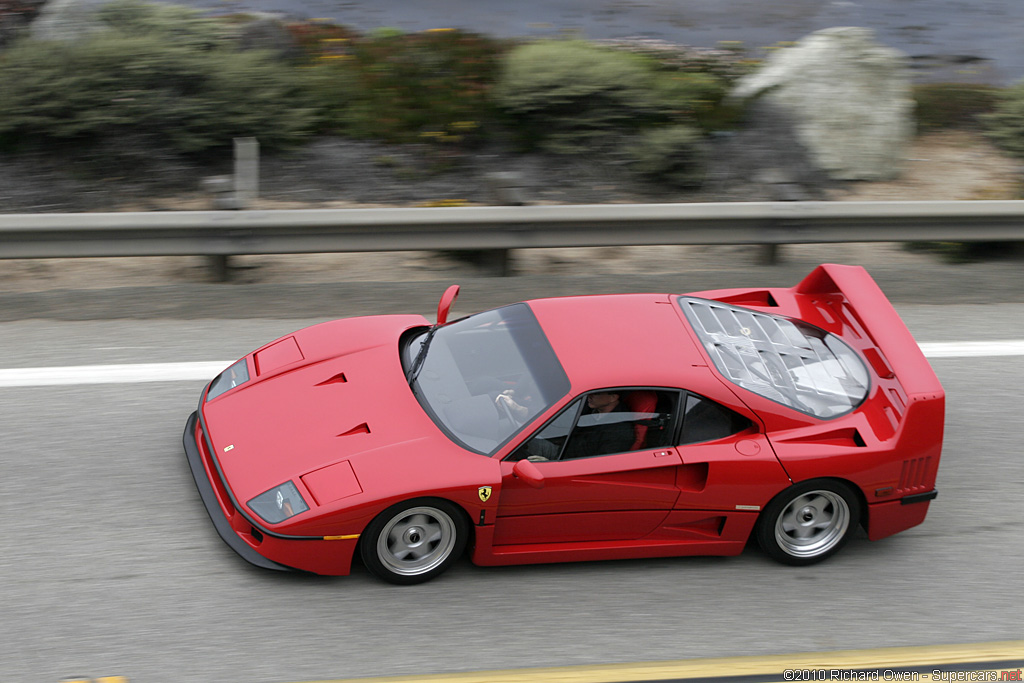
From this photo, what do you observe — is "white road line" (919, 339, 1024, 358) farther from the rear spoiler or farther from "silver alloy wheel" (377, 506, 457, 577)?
"silver alloy wheel" (377, 506, 457, 577)

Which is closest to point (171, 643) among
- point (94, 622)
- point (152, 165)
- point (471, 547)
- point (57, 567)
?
point (94, 622)

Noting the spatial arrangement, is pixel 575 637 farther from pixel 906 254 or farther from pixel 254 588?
pixel 906 254

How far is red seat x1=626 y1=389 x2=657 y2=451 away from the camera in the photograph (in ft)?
14.9

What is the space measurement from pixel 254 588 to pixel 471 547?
98cm

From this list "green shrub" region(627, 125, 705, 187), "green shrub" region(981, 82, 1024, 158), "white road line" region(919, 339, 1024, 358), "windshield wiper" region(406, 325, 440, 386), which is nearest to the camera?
"windshield wiper" region(406, 325, 440, 386)

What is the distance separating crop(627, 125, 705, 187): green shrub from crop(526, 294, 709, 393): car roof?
5116 mm

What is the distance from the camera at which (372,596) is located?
4352mm

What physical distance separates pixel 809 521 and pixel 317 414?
246cm

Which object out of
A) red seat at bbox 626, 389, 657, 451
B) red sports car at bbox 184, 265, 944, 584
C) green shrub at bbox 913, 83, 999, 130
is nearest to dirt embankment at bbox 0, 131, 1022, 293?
green shrub at bbox 913, 83, 999, 130

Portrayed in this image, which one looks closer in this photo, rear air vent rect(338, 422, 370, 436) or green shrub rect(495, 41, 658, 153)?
rear air vent rect(338, 422, 370, 436)

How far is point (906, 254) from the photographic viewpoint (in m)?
9.09

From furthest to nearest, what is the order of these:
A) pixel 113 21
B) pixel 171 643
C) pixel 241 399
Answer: pixel 113 21 < pixel 241 399 < pixel 171 643

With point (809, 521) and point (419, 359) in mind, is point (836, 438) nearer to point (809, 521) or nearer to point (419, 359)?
point (809, 521)

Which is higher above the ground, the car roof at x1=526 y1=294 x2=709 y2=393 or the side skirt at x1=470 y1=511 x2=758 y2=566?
the car roof at x1=526 y1=294 x2=709 y2=393
